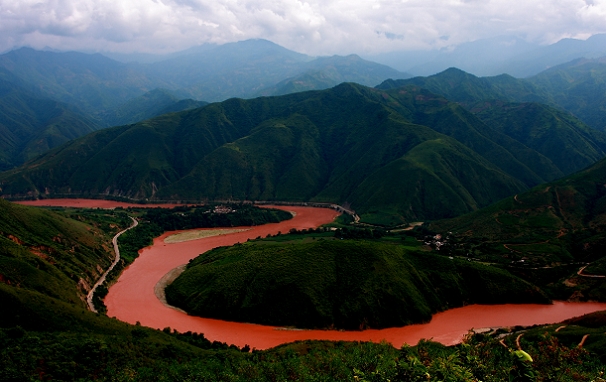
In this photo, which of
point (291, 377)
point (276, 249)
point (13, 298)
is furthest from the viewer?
point (276, 249)

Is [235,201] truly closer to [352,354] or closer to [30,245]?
[30,245]

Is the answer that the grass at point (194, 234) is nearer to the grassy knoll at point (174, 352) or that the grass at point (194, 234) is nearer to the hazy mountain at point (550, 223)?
the grassy knoll at point (174, 352)

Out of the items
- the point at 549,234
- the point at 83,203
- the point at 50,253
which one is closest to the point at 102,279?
→ the point at 50,253

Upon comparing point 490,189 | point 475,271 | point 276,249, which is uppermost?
point 490,189

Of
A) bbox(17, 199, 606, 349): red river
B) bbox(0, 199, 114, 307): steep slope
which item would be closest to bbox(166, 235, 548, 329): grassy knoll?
bbox(17, 199, 606, 349): red river

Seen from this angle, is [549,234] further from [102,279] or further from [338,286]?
[102,279]

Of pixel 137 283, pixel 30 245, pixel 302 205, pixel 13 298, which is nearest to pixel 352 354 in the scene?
pixel 13 298

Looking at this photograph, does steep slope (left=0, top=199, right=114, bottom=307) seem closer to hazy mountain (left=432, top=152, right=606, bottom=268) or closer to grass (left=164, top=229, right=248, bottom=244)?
grass (left=164, top=229, right=248, bottom=244)

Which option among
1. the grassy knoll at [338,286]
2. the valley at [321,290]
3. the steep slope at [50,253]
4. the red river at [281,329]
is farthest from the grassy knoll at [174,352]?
the grassy knoll at [338,286]
